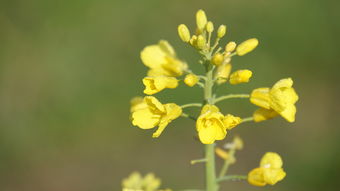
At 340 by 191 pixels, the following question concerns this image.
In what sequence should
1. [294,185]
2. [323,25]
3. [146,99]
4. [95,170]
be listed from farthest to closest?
[323,25] → [95,170] → [294,185] → [146,99]

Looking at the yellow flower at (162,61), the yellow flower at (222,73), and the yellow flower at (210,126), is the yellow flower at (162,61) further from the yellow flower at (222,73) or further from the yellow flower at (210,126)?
the yellow flower at (210,126)

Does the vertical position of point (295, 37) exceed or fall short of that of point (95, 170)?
it exceeds it

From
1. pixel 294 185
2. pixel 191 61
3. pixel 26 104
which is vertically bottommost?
pixel 294 185

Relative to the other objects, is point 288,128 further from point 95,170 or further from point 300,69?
point 95,170

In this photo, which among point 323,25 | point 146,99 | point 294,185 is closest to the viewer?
point 146,99

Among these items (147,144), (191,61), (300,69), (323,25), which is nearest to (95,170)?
(147,144)

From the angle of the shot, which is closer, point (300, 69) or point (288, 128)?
point (288, 128)
